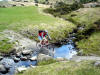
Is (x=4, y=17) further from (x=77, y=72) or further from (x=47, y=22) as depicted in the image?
(x=77, y=72)

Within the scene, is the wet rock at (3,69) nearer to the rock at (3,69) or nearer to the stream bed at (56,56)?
the rock at (3,69)

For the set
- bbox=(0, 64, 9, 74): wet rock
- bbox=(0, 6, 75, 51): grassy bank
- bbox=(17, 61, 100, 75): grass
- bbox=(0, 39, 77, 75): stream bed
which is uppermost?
bbox=(17, 61, 100, 75): grass

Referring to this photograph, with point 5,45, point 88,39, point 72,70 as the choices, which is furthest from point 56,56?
point 72,70

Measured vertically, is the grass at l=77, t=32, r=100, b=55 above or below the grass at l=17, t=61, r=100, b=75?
below

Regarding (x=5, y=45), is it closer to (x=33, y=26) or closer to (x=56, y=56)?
(x=56, y=56)

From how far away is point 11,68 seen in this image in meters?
25.2

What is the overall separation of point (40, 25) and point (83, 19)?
21799 millimetres

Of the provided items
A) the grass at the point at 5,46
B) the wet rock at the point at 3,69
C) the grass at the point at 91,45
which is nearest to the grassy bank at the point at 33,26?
the grass at the point at 91,45

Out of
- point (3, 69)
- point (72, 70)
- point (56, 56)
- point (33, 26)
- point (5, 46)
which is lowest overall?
point (56, 56)

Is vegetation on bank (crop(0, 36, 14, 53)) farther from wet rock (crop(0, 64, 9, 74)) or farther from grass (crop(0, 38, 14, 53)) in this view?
wet rock (crop(0, 64, 9, 74))

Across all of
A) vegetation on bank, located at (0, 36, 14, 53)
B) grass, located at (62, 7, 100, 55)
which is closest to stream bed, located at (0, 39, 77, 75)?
→ grass, located at (62, 7, 100, 55)

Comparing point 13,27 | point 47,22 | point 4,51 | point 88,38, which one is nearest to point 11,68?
point 4,51

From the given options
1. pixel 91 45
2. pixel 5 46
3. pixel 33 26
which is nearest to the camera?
pixel 5 46

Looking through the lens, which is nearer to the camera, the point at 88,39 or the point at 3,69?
the point at 3,69
